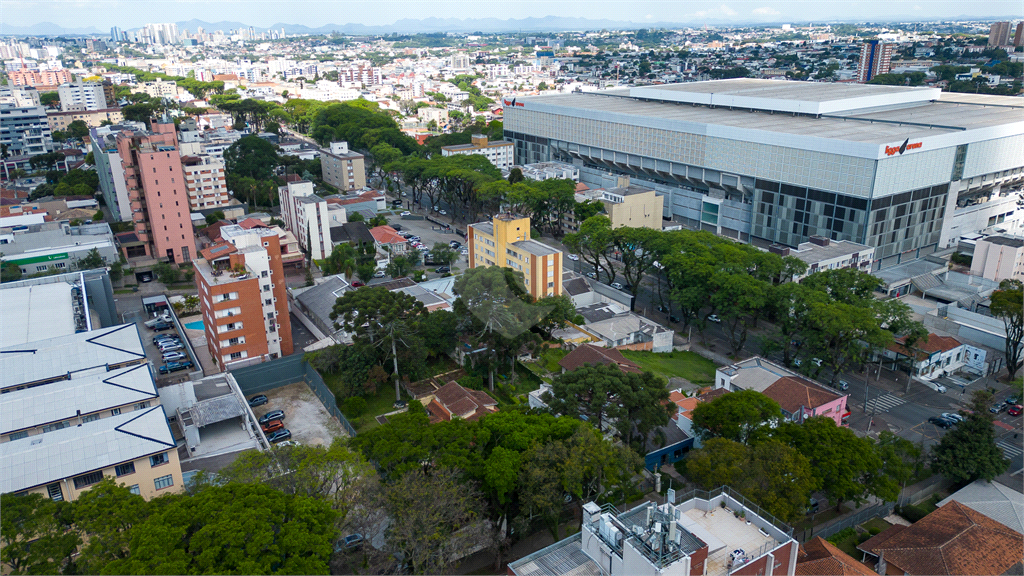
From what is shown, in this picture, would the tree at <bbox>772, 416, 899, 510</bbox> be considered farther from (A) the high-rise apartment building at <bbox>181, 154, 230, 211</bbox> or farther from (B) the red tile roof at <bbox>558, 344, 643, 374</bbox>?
(A) the high-rise apartment building at <bbox>181, 154, 230, 211</bbox>

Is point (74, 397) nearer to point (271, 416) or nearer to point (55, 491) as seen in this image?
point (55, 491)

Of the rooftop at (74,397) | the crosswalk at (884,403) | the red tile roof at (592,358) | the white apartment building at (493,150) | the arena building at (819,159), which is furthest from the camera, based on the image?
the white apartment building at (493,150)

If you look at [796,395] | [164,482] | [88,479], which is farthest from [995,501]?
[88,479]

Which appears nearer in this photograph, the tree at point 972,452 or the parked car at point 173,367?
the tree at point 972,452

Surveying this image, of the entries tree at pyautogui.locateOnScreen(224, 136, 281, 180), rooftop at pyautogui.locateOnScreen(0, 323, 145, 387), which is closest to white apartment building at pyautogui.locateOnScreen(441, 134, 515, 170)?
tree at pyautogui.locateOnScreen(224, 136, 281, 180)

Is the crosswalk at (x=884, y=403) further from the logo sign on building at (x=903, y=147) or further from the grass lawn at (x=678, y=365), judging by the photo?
the logo sign on building at (x=903, y=147)

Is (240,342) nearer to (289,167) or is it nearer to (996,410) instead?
(996,410)

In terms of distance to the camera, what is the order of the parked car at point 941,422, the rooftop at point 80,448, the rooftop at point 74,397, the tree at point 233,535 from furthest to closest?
the parked car at point 941,422 → the rooftop at point 74,397 → the rooftop at point 80,448 → the tree at point 233,535

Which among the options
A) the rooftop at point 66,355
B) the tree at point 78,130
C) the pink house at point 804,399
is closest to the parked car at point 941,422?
the pink house at point 804,399
